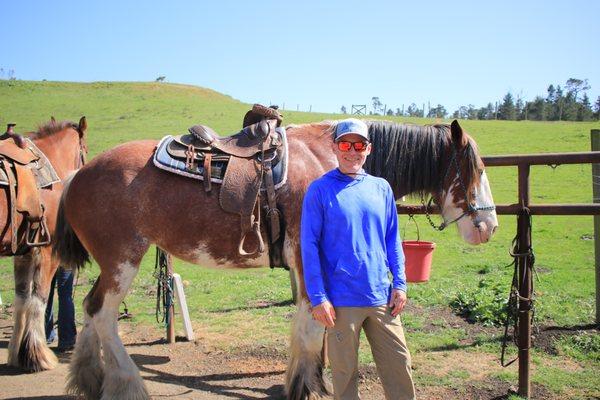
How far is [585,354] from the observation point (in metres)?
4.75

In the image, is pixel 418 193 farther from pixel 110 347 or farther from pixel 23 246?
pixel 23 246

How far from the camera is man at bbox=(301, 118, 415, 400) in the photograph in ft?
8.91

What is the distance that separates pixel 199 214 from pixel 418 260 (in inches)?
77.3

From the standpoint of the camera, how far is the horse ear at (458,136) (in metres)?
4.07

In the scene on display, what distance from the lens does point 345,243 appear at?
2723 millimetres

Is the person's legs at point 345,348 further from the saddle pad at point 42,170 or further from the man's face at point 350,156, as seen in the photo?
the saddle pad at point 42,170

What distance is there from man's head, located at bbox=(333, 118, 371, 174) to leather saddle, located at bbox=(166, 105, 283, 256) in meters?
1.29

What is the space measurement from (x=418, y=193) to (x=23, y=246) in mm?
4006

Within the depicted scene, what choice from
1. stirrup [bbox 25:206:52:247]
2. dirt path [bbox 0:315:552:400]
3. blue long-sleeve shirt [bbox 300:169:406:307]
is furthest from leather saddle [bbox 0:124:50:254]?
blue long-sleeve shirt [bbox 300:169:406:307]

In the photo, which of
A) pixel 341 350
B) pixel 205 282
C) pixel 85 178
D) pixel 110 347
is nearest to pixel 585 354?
pixel 341 350

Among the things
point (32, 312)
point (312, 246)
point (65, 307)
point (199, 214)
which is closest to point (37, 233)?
point (32, 312)

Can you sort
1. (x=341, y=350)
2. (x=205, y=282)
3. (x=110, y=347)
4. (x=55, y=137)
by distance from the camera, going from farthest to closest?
(x=205, y=282) → (x=55, y=137) → (x=110, y=347) → (x=341, y=350)

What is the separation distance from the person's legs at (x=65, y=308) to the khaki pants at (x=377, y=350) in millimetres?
3987

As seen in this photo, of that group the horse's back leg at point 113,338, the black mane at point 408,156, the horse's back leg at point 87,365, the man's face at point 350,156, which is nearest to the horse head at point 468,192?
the black mane at point 408,156
